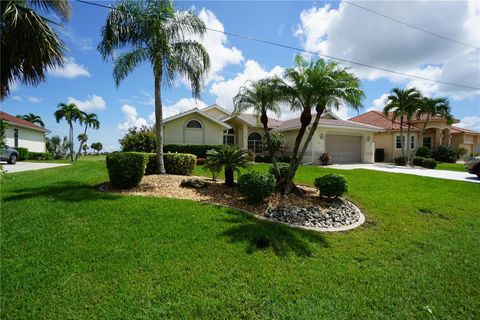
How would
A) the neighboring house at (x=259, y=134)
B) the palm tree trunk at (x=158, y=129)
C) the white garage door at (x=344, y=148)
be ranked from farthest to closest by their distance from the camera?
the white garage door at (x=344, y=148)
the neighboring house at (x=259, y=134)
the palm tree trunk at (x=158, y=129)

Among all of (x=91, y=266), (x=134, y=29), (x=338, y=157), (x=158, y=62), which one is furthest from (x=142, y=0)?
(x=338, y=157)

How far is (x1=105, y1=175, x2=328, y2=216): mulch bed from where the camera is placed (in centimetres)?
744

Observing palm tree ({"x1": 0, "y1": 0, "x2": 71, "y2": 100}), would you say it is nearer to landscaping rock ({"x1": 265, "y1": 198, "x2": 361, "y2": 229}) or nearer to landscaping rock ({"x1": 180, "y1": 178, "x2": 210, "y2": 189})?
landscaping rock ({"x1": 180, "y1": 178, "x2": 210, "y2": 189})

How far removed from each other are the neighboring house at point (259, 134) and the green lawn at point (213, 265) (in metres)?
15.1

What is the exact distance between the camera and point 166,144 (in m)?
20.2

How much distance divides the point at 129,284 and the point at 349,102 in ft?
23.8

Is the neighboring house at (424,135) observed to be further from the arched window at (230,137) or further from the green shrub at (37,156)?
the green shrub at (37,156)

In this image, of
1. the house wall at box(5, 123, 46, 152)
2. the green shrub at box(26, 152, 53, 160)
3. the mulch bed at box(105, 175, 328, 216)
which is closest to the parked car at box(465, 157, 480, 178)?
Answer: the mulch bed at box(105, 175, 328, 216)

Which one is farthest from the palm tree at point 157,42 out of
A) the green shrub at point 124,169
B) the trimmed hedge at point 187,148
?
the trimmed hedge at point 187,148

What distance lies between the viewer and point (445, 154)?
27.8 meters

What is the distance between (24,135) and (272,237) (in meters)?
33.1

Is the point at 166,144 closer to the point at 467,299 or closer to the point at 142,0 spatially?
the point at 142,0

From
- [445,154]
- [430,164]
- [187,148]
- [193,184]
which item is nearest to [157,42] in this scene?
[193,184]

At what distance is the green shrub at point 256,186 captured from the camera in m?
7.24
